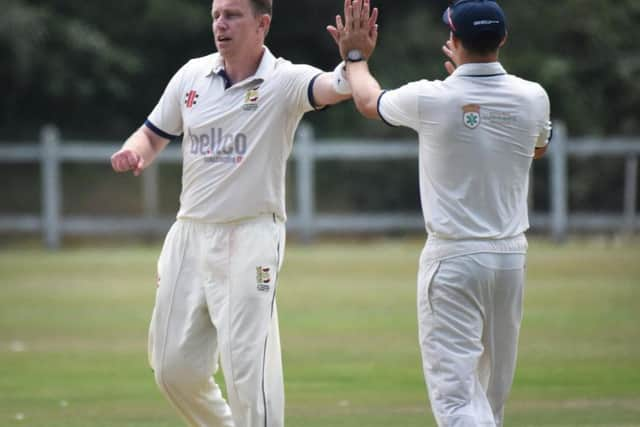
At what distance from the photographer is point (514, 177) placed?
7.18 metres

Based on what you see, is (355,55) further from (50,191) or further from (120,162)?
(50,191)

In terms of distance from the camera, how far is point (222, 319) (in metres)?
7.86

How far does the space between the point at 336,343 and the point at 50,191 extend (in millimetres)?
16086

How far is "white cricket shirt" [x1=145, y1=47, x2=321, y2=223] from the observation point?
7.96 m

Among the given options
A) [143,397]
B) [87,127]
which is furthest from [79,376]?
[87,127]

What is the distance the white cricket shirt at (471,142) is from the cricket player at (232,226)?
81 centimetres

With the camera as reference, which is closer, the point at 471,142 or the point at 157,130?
the point at 471,142

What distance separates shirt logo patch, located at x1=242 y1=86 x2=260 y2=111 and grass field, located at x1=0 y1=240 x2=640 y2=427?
2.95 metres

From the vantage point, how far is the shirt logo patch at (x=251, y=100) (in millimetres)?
7988

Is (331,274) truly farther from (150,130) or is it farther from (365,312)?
(150,130)

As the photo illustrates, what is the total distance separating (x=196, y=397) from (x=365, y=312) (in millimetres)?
9782

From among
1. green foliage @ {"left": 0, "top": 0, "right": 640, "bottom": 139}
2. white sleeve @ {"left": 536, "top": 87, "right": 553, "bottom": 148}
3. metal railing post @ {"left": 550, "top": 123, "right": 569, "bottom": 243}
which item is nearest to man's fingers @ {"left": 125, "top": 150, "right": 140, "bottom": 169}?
white sleeve @ {"left": 536, "top": 87, "right": 553, "bottom": 148}

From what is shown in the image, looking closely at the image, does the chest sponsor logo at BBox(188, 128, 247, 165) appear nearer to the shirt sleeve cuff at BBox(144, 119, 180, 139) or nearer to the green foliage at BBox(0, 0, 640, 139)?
the shirt sleeve cuff at BBox(144, 119, 180, 139)

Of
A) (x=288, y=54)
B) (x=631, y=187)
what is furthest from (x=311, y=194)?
(x=288, y=54)
